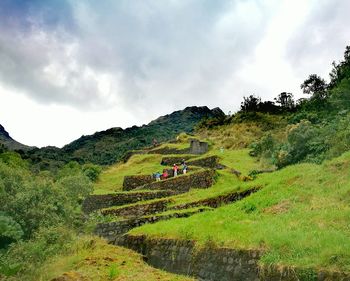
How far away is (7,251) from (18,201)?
548 centimetres

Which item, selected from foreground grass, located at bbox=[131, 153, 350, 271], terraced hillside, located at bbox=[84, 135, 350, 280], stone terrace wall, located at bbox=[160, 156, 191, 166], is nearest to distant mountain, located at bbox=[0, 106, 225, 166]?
stone terrace wall, located at bbox=[160, 156, 191, 166]

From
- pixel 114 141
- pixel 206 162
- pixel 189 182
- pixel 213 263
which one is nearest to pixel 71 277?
pixel 213 263

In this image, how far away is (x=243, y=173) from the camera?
27828 millimetres

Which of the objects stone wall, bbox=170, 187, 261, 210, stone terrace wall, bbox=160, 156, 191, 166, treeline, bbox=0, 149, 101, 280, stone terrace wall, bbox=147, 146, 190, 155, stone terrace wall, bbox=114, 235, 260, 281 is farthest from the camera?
stone terrace wall, bbox=147, 146, 190, 155

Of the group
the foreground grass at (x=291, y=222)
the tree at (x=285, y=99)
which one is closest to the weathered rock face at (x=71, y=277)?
the foreground grass at (x=291, y=222)

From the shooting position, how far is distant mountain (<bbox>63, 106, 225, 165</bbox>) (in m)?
98.6

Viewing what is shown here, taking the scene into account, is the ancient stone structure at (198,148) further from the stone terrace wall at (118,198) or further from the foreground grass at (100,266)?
the foreground grass at (100,266)

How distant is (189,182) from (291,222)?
1335cm

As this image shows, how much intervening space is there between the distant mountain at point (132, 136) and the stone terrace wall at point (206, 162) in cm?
5592

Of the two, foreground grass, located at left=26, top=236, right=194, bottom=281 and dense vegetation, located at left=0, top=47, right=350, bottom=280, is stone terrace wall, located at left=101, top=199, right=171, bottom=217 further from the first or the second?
foreground grass, located at left=26, top=236, right=194, bottom=281

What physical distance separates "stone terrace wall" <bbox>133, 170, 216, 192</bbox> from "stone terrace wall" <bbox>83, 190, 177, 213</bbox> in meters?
1.67

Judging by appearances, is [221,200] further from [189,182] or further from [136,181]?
[136,181]

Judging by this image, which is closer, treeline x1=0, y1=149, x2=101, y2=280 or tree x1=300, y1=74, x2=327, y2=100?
treeline x1=0, y1=149, x2=101, y2=280

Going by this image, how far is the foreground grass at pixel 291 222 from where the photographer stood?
9.90 m
